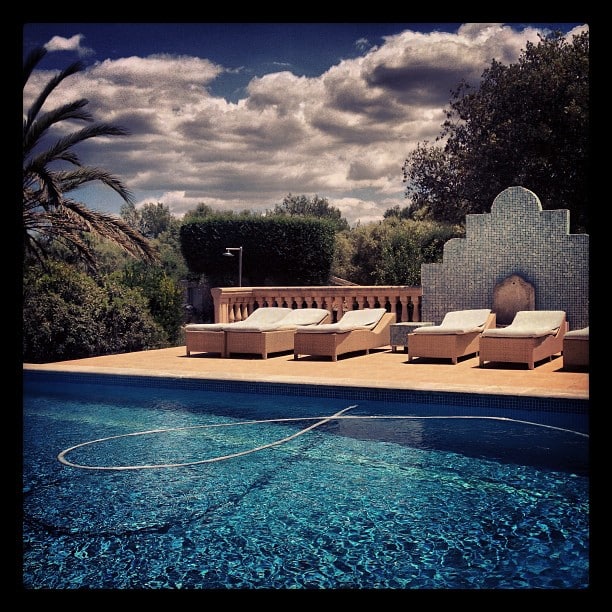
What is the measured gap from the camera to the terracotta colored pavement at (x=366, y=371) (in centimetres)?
759

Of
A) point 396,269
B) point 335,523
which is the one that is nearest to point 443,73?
point 396,269

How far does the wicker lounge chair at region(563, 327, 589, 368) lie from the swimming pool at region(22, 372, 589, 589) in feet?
7.39

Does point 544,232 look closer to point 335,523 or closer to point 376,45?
point 335,523

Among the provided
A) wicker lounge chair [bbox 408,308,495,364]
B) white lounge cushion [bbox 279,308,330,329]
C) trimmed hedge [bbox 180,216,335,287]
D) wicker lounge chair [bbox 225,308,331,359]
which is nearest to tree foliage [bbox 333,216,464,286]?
trimmed hedge [bbox 180,216,335,287]

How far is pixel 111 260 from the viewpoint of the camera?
129ft

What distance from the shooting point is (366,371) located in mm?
9125

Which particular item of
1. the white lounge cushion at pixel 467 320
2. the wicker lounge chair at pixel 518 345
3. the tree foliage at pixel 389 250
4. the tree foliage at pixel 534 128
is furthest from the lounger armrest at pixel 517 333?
the tree foliage at pixel 534 128

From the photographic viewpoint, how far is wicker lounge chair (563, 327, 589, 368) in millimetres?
8820

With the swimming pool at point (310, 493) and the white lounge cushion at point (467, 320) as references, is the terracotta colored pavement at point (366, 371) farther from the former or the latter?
the white lounge cushion at point (467, 320)

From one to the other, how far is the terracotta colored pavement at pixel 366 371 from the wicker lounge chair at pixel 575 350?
0.13 meters

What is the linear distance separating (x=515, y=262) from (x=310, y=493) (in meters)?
8.04

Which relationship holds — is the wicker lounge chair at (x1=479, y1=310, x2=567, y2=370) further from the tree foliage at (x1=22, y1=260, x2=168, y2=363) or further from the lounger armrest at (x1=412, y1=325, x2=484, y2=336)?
the tree foliage at (x1=22, y1=260, x2=168, y2=363)

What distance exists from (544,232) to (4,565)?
10.9 metres

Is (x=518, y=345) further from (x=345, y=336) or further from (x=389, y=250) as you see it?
(x=389, y=250)
